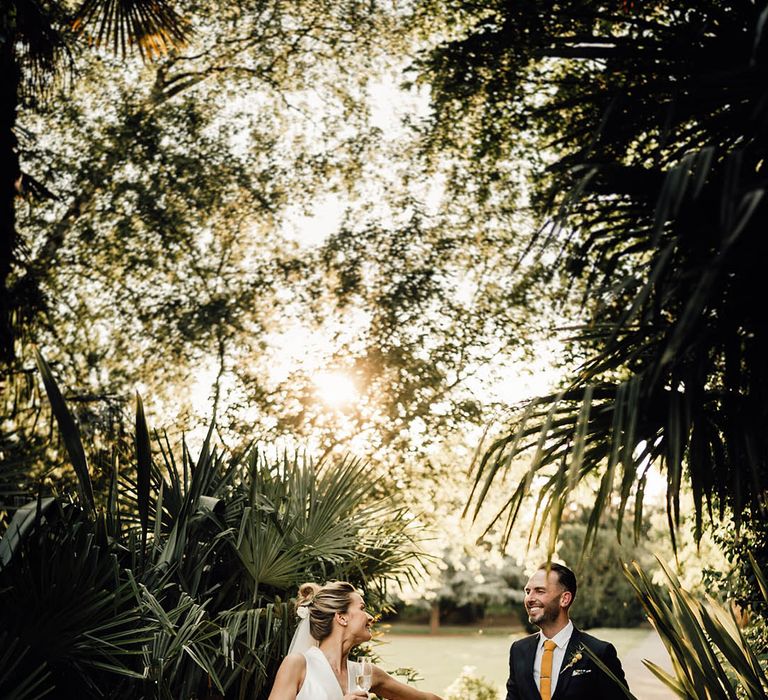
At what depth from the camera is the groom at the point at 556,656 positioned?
3830mm

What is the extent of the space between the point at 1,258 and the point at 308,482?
4097 mm

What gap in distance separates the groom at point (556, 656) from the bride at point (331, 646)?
1.72 feet

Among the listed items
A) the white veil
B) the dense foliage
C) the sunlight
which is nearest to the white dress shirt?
the white veil

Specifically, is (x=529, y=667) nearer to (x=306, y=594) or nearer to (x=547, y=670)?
(x=547, y=670)

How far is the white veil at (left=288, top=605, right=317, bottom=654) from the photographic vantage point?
395 centimetres

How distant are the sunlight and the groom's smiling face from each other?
262 inches

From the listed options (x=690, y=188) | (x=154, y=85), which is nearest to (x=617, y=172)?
(x=690, y=188)

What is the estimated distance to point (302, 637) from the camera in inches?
158

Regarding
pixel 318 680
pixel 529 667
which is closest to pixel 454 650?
pixel 529 667

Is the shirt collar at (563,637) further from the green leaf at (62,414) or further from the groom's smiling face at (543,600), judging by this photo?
the green leaf at (62,414)

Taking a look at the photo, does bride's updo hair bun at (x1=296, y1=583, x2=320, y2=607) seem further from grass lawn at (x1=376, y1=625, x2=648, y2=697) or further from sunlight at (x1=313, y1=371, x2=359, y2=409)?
grass lawn at (x1=376, y1=625, x2=648, y2=697)

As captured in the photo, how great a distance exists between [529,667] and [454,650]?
77.8ft

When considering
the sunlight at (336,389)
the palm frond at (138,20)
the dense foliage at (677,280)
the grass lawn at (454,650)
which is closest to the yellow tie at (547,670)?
the dense foliage at (677,280)

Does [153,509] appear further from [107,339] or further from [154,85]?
[154,85]
